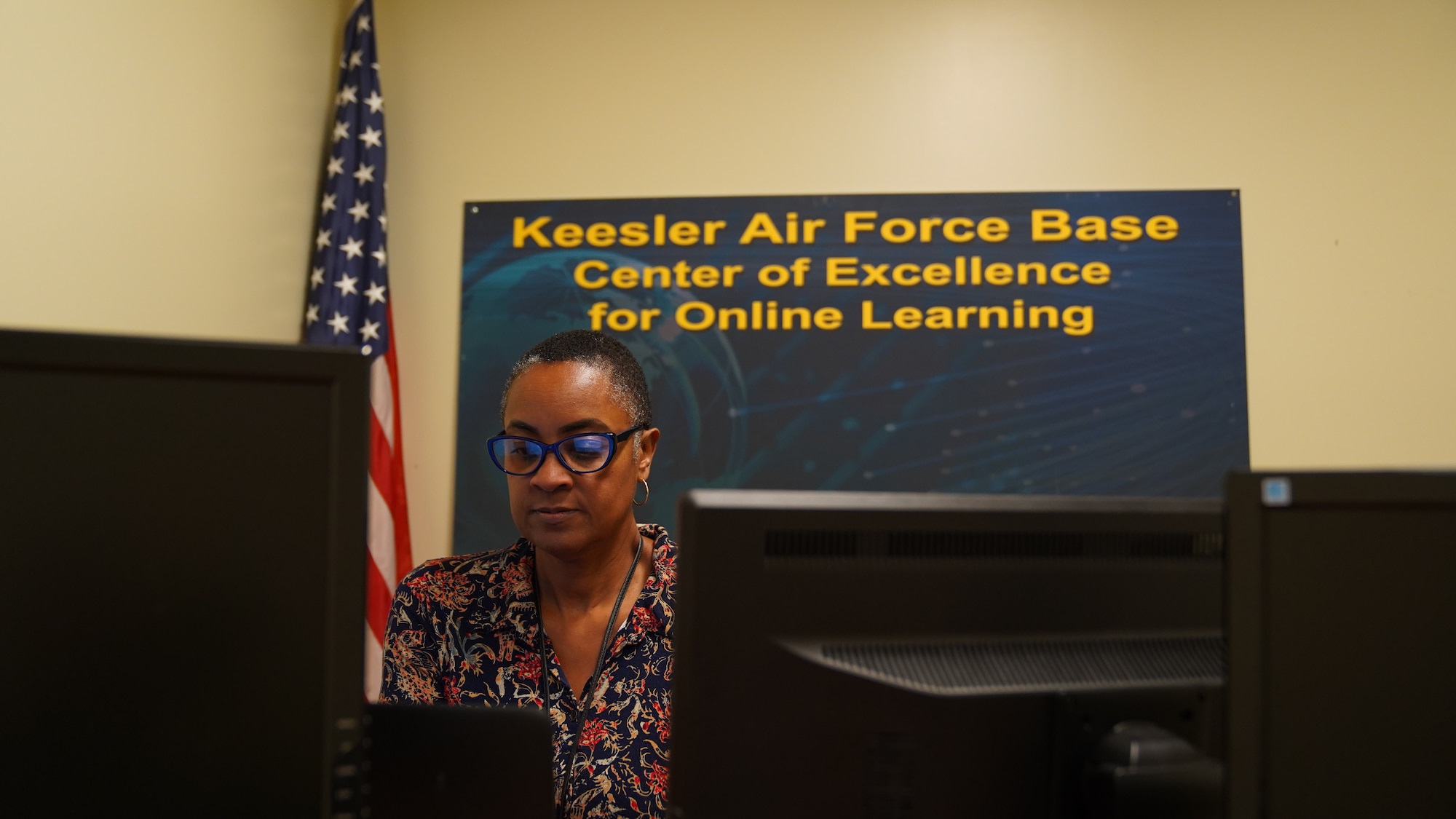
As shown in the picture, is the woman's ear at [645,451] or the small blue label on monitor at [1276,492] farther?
the woman's ear at [645,451]

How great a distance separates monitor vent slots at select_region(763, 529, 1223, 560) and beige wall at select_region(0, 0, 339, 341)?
4.50 ft

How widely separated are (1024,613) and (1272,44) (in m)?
2.67

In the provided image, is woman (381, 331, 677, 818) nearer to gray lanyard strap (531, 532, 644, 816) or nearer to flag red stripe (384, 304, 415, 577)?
gray lanyard strap (531, 532, 644, 816)

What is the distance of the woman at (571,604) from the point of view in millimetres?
1441

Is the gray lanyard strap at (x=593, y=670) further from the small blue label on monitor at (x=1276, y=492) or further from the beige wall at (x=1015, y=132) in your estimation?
the beige wall at (x=1015, y=132)

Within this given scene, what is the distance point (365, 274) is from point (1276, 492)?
2.60 meters

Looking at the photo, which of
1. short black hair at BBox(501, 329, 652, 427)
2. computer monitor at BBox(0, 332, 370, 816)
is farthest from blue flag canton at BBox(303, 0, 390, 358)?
computer monitor at BBox(0, 332, 370, 816)

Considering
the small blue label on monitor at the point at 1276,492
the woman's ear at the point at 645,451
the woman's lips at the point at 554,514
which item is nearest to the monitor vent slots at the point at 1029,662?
the small blue label on monitor at the point at 1276,492

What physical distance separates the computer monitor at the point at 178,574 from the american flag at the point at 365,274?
2.09m

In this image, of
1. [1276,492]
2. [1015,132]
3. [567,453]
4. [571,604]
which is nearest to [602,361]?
[567,453]

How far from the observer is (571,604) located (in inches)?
65.3

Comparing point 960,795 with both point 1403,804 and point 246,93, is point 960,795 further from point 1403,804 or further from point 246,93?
point 246,93

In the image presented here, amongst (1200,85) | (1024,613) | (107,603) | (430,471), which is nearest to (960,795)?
(1024,613)

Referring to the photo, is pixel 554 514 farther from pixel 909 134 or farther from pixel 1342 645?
pixel 909 134
